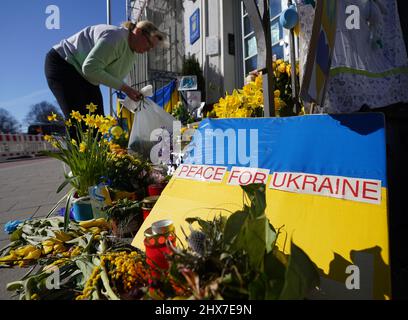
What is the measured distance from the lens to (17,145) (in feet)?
40.6

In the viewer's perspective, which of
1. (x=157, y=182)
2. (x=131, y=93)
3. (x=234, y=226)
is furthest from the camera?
(x=131, y=93)

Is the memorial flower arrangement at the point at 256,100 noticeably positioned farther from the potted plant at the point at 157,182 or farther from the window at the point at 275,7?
the window at the point at 275,7

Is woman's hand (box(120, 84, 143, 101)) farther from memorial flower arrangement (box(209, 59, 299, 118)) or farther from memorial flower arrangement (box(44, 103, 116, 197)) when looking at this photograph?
memorial flower arrangement (box(209, 59, 299, 118))

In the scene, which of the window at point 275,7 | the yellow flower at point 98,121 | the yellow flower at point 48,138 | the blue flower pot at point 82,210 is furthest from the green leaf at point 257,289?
the window at point 275,7

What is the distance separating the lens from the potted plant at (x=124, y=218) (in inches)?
56.0

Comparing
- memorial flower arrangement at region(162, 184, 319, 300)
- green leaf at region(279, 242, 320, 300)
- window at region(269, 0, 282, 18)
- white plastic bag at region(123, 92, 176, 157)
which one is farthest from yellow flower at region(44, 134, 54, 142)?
window at region(269, 0, 282, 18)

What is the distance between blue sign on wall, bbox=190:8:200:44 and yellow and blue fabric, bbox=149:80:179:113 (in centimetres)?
142

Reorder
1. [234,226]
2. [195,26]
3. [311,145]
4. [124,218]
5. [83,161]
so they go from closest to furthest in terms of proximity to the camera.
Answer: [234,226], [311,145], [124,218], [83,161], [195,26]

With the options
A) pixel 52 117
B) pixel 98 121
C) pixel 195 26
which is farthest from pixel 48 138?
pixel 195 26

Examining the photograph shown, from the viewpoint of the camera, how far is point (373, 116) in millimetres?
995

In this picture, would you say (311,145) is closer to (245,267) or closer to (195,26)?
(245,267)

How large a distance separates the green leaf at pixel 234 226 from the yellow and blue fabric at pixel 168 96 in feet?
17.9

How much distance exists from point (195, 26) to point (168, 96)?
6.54 ft
